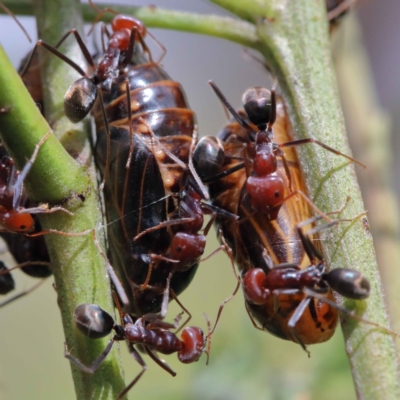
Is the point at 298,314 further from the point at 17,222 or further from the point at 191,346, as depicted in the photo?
the point at 17,222

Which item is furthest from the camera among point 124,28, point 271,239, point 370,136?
point 370,136

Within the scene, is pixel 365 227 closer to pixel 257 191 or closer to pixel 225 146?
pixel 257 191

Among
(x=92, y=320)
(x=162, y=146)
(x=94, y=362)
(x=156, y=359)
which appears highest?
(x=162, y=146)

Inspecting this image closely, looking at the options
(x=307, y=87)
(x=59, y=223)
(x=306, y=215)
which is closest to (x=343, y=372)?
(x=306, y=215)

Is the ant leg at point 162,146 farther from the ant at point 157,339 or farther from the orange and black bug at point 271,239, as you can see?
the ant at point 157,339

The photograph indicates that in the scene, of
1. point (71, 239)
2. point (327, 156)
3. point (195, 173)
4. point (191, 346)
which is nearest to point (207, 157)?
→ point (195, 173)

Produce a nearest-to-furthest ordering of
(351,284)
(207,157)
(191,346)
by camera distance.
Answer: (351,284), (207,157), (191,346)

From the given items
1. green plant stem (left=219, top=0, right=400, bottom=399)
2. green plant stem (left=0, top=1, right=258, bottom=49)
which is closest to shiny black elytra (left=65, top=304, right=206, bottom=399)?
green plant stem (left=219, top=0, right=400, bottom=399)

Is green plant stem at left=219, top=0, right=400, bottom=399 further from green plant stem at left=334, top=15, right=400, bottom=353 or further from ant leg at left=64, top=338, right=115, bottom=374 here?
green plant stem at left=334, top=15, right=400, bottom=353
